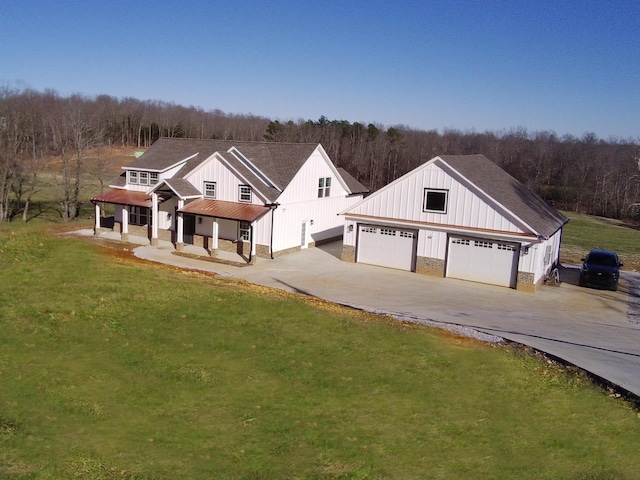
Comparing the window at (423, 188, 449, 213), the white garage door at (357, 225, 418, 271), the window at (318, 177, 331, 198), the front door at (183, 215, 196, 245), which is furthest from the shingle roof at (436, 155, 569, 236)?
the front door at (183, 215, 196, 245)

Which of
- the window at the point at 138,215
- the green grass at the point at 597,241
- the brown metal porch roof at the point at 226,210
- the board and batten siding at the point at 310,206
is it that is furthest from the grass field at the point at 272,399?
the green grass at the point at 597,241

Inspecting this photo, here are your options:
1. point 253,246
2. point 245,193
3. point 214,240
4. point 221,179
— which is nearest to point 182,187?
point 221,179

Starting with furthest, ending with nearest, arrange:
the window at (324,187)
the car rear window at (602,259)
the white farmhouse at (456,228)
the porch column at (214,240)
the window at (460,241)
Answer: the window at (324,187) < the porch column at (214,240) < the car rear window at (602,259) < the window at (460,241) < the white farmhouse at (456,228)

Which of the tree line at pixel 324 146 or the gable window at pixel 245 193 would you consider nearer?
the gable window at pixel 245 193

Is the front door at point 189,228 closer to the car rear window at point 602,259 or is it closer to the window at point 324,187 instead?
the window at point 324,187

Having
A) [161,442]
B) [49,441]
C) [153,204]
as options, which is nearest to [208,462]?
[161,442]

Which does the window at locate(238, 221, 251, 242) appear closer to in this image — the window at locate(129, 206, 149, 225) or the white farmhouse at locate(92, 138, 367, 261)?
the white farmhouse at locate(92, 138, 367, 261)

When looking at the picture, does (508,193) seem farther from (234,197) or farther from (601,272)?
(234,197)
